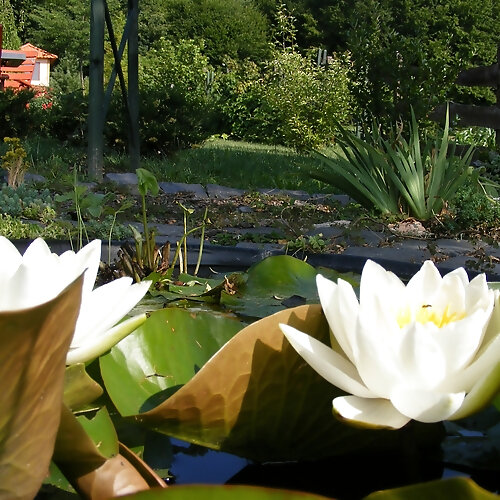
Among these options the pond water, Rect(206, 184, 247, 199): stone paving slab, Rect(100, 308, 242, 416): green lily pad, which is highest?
Rect(100, 308, 242, 416): green lily pad

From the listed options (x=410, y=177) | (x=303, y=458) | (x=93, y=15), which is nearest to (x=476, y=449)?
(x=303, y=458)

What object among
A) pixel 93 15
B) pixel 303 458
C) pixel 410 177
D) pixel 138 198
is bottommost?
pixel 138 198

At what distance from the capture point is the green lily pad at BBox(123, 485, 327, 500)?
23 cm

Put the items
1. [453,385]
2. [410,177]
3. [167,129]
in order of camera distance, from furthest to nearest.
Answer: [167,129] < [410,177] < [453,385]

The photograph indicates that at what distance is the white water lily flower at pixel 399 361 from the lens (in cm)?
35

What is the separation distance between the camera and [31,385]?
0.25 m

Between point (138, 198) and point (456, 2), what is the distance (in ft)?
47.3

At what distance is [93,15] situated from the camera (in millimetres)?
5453

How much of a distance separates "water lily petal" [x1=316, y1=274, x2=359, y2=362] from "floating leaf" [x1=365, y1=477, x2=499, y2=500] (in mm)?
111

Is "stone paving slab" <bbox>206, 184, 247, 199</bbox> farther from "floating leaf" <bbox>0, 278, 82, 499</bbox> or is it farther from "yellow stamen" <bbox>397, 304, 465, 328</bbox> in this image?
"floating leaf" <bbox>0, 278, 82, 499</bbox>

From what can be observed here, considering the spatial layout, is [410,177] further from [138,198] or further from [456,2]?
[456,2]

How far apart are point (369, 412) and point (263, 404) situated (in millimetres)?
79

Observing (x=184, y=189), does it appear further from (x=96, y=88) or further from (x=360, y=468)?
(x=360, y=468)

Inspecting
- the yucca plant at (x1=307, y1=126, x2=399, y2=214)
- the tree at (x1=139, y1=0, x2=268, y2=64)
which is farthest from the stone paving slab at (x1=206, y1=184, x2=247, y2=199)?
the tree at (x1=139, y1=0, x2=268, y2=64)
